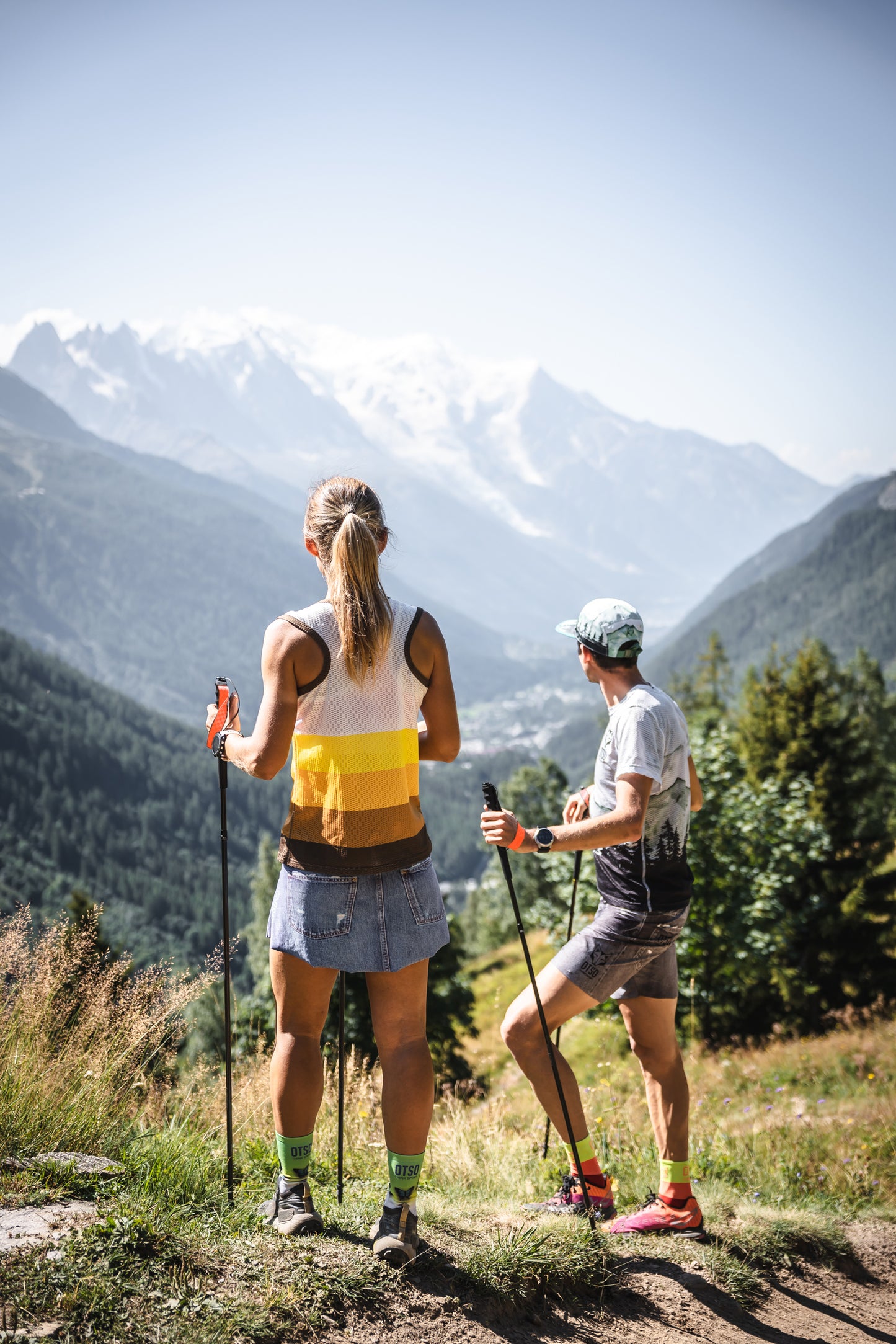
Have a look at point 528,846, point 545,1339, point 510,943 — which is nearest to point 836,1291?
point 545,1339

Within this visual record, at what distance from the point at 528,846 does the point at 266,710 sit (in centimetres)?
103

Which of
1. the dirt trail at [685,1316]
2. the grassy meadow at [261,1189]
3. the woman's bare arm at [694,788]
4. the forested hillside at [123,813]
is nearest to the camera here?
the grassy meadow at [261,1189]

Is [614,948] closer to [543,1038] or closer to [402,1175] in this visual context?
[543,1038]

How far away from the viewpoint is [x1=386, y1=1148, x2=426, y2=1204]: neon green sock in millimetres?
2805

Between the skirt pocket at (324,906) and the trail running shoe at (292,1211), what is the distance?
93 cm

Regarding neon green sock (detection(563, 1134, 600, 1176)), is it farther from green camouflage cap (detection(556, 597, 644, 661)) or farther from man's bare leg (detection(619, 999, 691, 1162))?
green camouflage cap (detection(556, 597, 644, 661))

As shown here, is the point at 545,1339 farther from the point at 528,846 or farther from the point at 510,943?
the point at 510,943

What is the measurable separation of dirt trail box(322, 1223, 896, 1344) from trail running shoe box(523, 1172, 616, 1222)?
249mm

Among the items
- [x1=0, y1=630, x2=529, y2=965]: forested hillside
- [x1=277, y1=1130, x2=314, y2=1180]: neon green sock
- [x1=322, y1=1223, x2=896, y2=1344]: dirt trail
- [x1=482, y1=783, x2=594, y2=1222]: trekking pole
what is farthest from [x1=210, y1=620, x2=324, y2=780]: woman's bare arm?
[x1=0, y1=630, x2=529, y2=965]: forested hillside

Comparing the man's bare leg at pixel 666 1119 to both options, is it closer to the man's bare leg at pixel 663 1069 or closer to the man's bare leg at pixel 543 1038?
the man's bare leg at pixel 663 1069

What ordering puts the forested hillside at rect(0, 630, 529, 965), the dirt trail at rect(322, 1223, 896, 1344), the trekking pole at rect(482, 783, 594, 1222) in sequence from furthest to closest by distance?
the forested hillside at rect(0, 630, 529, 965)
the trekking pole at rect(482, 783, 594, 1222)
the dirt trail at rect(322, 1223, 896, 1344)

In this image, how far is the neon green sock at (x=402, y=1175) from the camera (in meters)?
2.80

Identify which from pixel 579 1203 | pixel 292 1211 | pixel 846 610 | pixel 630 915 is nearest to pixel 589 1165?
pixel 579 1203

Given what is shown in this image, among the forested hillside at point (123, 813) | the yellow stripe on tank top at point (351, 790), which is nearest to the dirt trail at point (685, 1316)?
the yellow stripe on tank top at point (351, 790)
